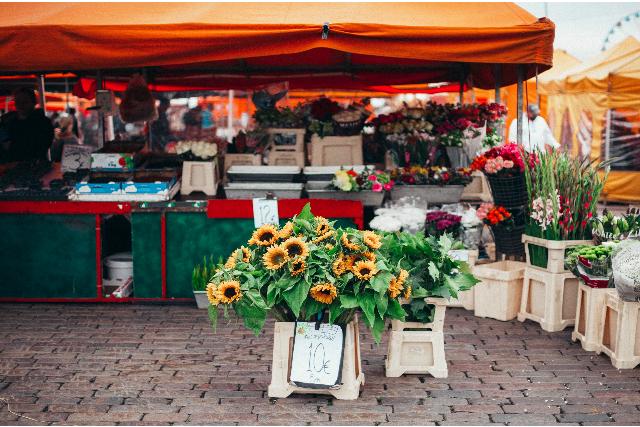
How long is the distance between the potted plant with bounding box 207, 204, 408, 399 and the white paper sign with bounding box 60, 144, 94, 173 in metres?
3.84

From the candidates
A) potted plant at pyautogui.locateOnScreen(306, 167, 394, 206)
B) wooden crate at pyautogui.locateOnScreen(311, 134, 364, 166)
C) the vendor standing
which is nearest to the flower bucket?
potted plant at pyautogui.locateOnScreen(306, 167, 394, 206)

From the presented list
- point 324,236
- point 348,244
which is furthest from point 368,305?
point 324,236

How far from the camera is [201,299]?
672 centimetres

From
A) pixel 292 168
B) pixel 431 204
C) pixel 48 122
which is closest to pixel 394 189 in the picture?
pixel 431 204

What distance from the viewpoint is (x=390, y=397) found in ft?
14.9

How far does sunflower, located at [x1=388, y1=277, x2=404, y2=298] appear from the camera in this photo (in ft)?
13.7

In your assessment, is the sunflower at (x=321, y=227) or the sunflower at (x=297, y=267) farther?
the sunflower at (x=321, y=227)

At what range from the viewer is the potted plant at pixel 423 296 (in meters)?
4.62

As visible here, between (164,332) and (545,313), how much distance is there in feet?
10.2

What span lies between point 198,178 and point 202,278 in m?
1.03

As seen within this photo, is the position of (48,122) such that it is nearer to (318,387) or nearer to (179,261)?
(179,261)

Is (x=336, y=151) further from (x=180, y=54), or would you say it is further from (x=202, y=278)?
(x=180, y=54)

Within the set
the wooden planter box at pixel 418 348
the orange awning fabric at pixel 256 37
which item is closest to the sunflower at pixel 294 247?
the wooden planter box at pixel 418 348

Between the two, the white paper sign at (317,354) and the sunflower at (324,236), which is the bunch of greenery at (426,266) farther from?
the white paper sign at (317,354)
